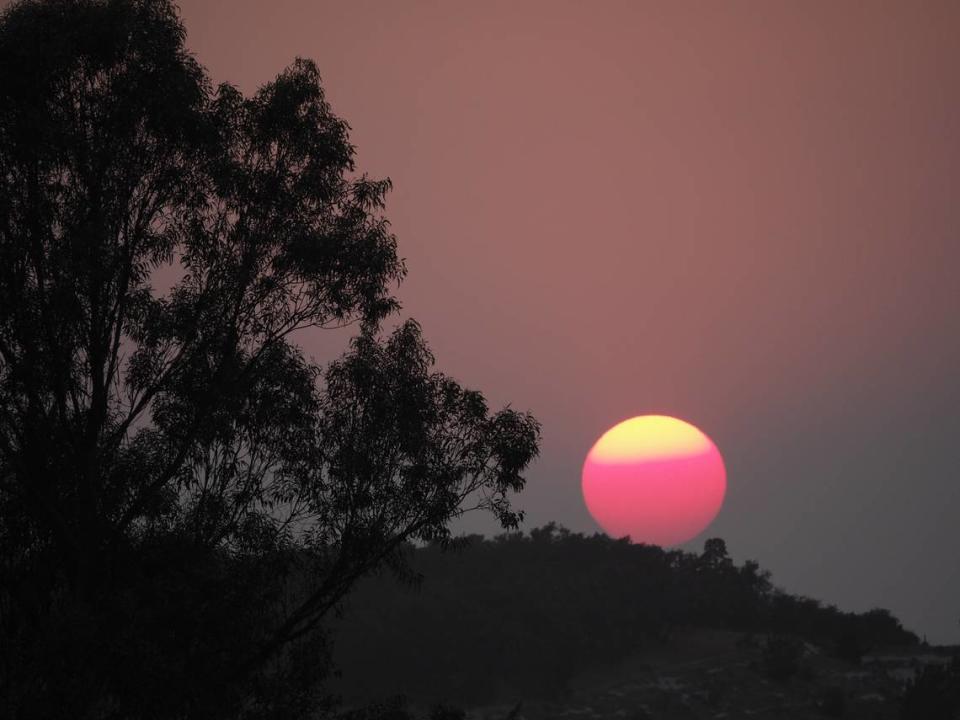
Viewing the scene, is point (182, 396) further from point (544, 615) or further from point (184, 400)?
point (544, 615)

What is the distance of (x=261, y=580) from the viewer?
20359 mm

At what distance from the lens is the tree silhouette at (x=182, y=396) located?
18.9 m

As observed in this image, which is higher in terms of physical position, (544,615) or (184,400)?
(544,615)

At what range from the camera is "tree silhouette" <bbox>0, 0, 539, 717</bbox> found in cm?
1892

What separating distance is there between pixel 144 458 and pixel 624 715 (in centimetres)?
4759

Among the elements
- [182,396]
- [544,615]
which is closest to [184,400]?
[182,396]

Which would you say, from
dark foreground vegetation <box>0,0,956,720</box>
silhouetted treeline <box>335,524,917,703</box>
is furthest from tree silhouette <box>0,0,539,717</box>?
silhouetted treeline <box>335,524,917,703</box>

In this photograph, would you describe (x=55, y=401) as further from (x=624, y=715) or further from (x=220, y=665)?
(x=624, y=715)

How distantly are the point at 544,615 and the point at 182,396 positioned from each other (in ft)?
183

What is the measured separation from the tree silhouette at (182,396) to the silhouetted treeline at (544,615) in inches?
1545

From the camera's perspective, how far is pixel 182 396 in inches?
842

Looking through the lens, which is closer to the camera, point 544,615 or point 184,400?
point 184,400

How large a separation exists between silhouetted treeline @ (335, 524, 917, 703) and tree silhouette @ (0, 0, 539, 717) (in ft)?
129

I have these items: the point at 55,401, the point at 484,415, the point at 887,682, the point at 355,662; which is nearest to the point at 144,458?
the point at 55,401
